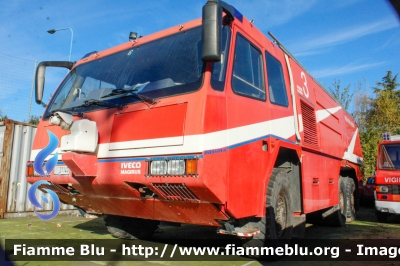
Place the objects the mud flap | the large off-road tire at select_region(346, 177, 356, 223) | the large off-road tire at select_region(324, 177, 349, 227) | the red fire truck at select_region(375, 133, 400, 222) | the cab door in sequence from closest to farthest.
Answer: the cab door
the mud flap
the large off-road tire at select_region(324, 177, 349, 227)
the red fire truck at select_region(375, 133, 400, 222)
the large off-road tire at select_region(346, 177, 356, 223)

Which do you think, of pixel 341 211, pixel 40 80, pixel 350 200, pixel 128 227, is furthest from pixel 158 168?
pixel 350 200

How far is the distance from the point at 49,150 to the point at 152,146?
5.81ft

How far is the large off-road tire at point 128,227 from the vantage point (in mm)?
5621

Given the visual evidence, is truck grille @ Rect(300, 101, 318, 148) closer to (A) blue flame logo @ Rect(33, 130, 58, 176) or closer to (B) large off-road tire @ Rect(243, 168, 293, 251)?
(B) large off-road tire @ Rect(243, 168, 293, 251)

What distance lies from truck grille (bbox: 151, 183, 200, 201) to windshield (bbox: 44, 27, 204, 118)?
0.98m

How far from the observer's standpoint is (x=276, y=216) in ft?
14.9

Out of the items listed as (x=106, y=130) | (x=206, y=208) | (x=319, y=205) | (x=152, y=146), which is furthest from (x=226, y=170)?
(x=319, y=205)

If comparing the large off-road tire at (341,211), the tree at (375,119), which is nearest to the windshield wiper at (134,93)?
the large off-road tire at (341,211)

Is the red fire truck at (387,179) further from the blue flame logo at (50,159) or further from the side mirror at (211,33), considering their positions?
the blue flame logo at (50,159)

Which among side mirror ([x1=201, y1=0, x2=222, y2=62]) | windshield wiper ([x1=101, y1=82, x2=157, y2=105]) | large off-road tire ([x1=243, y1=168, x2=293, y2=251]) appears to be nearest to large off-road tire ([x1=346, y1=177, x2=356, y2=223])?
large off-road tire ([x1=243, y1=168, x2=293, y2=251])

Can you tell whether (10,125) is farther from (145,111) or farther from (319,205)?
(319,205)

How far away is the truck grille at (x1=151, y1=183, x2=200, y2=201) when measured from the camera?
11.3 ft

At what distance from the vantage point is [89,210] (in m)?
4.96

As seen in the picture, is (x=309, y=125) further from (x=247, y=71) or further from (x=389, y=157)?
(x=389, y=157)
